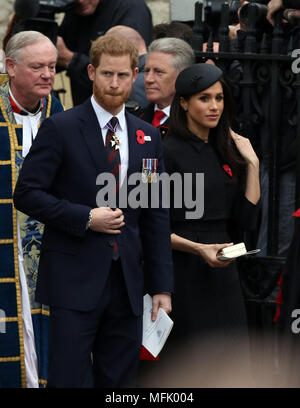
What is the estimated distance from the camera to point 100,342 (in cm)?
491

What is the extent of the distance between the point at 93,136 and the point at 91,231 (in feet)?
1.39

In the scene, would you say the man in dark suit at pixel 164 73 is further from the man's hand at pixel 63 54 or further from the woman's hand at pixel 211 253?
the man's hand at pixel 63 54

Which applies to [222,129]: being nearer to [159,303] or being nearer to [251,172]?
[251,172]

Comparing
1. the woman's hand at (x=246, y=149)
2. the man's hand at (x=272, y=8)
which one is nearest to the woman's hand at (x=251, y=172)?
the woman's hand at (x=246, y=149)

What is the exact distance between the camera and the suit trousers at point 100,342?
477 cm

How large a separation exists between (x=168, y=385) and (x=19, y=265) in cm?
101

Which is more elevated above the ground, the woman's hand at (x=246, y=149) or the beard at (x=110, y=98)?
the beard at (x=110, y=98)

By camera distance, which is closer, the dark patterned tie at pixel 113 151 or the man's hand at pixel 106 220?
the man's hand at pixel 106 220

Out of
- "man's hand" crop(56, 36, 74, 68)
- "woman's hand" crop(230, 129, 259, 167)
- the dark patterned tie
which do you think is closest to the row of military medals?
the dark patterned tie

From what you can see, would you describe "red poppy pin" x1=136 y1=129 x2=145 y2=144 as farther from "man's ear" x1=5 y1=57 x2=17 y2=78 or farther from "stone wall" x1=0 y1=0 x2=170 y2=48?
"stone wall" x1=0 y1=0 x2=170 y2=48

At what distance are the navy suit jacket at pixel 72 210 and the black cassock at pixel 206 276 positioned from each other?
0.67 metres

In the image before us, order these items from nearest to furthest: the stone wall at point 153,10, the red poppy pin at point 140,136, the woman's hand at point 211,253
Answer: the red poppy pin at point 140,136 < the woman's hand at point 211,253 < the stone wall at point 153,10

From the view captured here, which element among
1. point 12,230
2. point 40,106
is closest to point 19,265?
point 12,230

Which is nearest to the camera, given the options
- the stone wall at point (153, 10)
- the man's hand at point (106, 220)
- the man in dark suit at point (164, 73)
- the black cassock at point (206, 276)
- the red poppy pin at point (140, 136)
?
the man's hand at point (106, 220)
